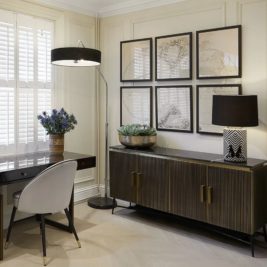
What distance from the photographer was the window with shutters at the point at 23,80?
3.65 metres

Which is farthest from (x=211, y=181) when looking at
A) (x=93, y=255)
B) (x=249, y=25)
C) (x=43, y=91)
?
(x=43, y=91)

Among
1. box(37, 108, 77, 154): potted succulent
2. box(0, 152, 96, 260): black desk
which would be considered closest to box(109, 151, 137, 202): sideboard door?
box(0, 152, 96, 260): black desk

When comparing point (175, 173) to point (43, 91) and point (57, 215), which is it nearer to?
point (57, 215)

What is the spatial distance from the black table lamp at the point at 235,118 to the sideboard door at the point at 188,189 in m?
0.31

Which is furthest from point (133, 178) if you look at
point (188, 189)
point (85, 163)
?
point (188, 189)

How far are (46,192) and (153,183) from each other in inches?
47.7

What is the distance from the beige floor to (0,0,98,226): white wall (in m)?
0.91

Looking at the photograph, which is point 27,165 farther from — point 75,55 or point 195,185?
point 195,185

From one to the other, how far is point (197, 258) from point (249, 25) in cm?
224

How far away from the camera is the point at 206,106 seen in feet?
11.9

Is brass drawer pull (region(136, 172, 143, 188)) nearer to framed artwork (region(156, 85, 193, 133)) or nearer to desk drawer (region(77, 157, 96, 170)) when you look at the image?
desk drawer (region(77, 157, 96, 170))

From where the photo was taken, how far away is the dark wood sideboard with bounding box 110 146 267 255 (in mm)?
2986

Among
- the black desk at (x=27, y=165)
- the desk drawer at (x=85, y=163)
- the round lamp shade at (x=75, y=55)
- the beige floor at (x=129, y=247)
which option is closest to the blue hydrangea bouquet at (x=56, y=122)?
the black desk at (x=27, y=165)

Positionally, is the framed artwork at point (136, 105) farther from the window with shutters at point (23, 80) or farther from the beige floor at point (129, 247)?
the beige floor at point (129, 247)
